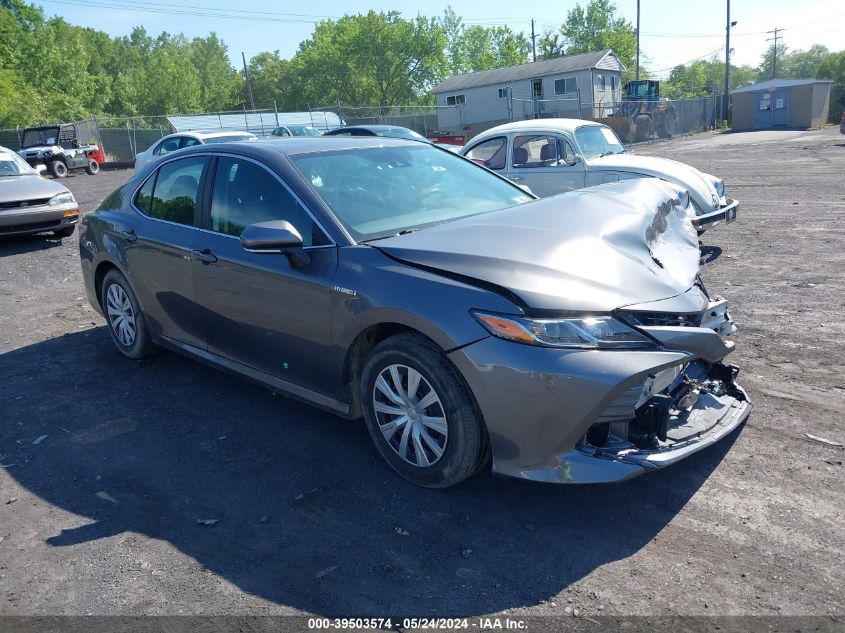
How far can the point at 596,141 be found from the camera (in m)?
10.6

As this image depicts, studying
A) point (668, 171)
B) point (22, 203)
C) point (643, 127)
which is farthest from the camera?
point (643, 127)

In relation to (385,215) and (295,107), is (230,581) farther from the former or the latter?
(295,107)

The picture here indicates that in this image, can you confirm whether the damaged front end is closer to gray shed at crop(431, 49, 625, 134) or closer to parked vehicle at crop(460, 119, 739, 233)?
parked vehicle at crop(460, 119, 739, 233)

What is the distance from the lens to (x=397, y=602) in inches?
110

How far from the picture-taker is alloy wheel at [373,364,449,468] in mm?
3434

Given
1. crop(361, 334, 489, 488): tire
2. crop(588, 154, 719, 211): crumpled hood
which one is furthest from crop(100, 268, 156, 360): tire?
crop(588, 154, 719, 211): crumpled hood

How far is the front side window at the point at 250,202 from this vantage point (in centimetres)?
399

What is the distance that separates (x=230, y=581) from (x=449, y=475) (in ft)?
3.64

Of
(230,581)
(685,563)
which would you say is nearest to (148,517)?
(230,581)

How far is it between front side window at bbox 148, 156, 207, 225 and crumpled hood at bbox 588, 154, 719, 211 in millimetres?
6314

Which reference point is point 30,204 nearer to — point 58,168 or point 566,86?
point 58,168

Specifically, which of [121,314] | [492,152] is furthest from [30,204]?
[492,152]

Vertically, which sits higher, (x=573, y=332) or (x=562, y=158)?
(x=562, y=158)

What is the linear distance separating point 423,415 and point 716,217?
6.64 meters
